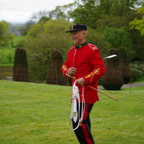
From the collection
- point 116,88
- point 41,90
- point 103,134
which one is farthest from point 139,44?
point 103,134

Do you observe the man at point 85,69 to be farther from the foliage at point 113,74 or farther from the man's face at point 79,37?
the foliage at point 113,74

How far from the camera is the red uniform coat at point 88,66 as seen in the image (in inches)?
141

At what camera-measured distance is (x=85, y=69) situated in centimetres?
377

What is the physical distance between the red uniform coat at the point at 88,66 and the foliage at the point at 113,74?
1458 cm

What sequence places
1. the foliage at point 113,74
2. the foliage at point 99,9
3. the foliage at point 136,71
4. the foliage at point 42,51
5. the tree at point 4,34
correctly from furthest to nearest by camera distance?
the tree at point 4,34 < the foliage at point 99,9 < the foliage at point 136,71 < the foliage at point 42,51 < the foliage at point 113,74

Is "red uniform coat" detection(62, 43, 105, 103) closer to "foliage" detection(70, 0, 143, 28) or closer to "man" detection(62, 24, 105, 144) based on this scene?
"man" detection(62, 24, 105, 144)

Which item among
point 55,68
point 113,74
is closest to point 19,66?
point 55,68

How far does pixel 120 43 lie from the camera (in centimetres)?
3853

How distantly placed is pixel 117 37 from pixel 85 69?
35.5 m

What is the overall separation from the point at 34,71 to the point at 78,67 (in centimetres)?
2772

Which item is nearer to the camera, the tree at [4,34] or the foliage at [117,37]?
the foliage at [117,37]

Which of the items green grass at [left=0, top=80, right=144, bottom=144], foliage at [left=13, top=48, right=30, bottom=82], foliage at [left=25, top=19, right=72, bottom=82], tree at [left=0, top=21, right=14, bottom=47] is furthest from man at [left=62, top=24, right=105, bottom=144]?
tree at [left=0, top=21, right=14, bottom=47]

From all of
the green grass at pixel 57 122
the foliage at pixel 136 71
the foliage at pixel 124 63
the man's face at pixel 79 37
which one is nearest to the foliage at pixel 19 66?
the green grass at pixel 57 122

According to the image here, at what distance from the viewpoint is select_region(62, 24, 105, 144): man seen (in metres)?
3.58
